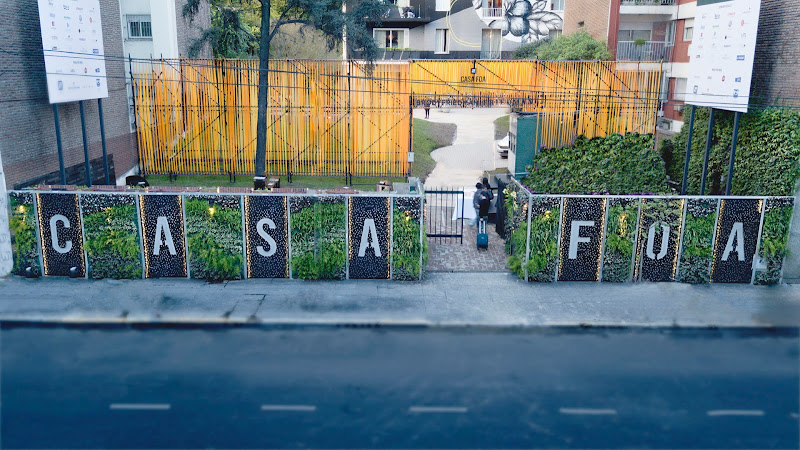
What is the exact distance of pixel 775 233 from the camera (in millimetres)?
14383

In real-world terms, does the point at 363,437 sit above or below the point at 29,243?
below

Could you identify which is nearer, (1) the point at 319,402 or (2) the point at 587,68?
(1) the point at 319,402

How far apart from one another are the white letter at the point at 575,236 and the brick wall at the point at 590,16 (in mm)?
18495

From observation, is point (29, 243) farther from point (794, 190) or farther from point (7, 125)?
point (794, 190)

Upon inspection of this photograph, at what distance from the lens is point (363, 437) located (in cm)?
834

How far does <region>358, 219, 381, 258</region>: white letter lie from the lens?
47.5ft

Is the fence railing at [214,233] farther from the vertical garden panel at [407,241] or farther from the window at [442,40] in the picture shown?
the window at [442,40]

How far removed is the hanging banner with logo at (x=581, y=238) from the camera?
1434 centimetres

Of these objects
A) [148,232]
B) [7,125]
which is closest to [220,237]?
[148,232]

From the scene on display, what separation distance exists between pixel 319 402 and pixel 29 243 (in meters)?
9.44

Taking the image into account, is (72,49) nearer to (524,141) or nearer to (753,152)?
(524,141)

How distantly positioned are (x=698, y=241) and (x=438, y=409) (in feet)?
28.8

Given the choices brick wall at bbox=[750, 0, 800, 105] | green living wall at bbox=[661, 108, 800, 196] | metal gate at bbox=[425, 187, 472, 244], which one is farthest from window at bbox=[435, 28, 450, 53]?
brick wall at bbox=[750, 0, 800, 105]

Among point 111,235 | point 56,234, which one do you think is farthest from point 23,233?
point 111,235
